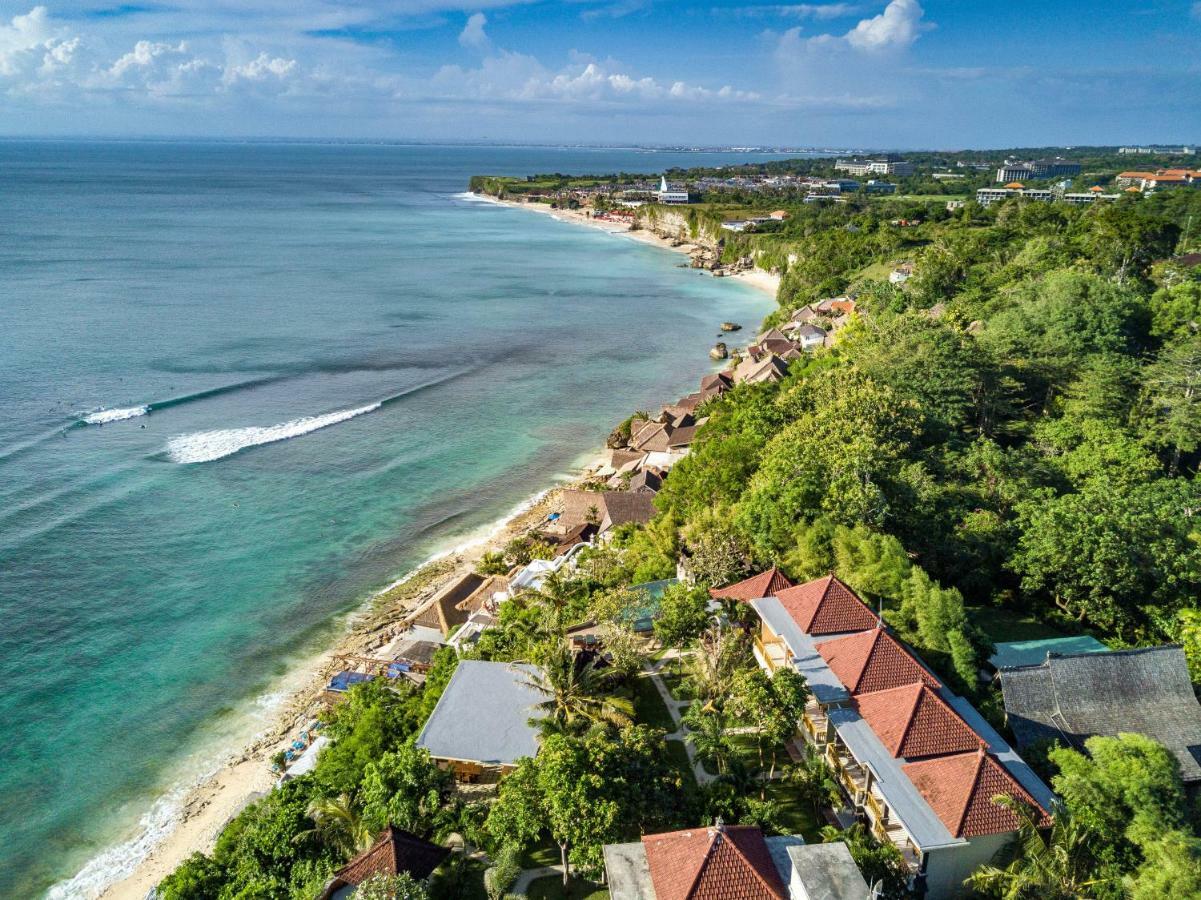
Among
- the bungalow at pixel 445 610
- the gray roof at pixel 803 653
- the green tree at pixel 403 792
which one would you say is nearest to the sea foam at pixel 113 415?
the bungalow at pixel 445 610

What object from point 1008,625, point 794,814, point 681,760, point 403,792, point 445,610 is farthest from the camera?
point 445,610

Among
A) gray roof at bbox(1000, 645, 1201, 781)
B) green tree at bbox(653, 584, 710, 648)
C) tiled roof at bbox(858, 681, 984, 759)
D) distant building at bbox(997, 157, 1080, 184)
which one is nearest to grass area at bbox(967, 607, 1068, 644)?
gray roof at bbox(1000, 645, 1201, 781)

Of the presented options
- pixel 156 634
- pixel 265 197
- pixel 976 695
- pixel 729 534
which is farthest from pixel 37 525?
pixel 265 197

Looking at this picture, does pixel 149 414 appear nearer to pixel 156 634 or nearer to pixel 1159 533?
pixel 156 634

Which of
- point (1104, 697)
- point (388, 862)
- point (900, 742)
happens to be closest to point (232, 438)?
point (388, 862)

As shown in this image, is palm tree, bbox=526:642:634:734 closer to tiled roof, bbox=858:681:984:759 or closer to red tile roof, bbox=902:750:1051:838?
tiled roof, bbox=858:681:984:759

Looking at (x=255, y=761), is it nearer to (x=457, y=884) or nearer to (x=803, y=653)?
(x=457, y=884)
